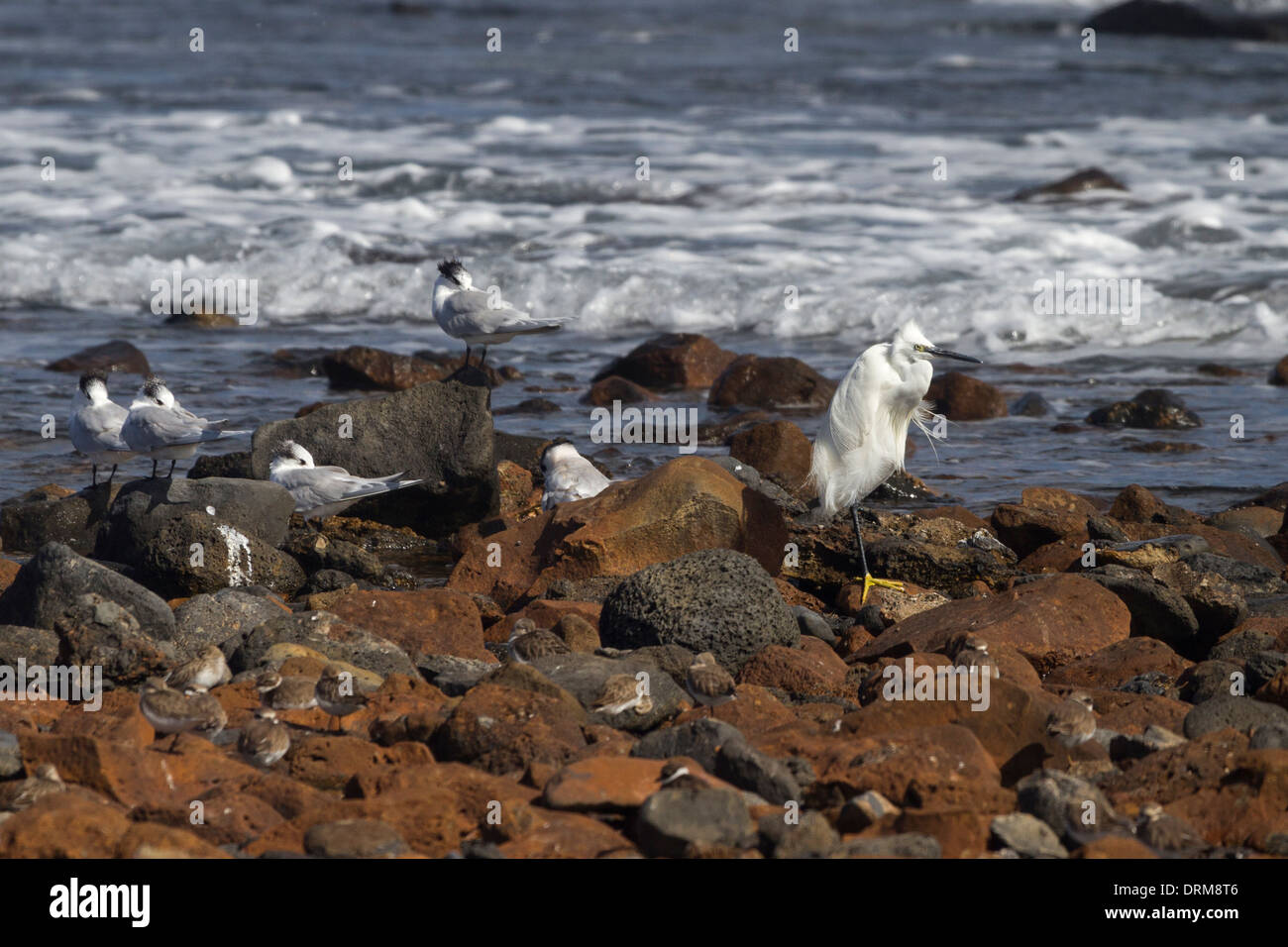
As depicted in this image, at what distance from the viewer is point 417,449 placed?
878 centimetres

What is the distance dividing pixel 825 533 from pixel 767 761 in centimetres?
338

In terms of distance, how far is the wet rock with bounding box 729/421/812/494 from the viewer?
9398mm

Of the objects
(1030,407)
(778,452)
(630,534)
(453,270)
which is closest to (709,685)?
(630,534)

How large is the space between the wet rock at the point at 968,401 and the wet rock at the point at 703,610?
16.7 ft

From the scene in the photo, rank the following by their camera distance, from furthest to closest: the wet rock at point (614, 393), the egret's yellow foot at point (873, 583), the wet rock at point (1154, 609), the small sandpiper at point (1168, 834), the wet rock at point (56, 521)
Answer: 1. the wet rock at point (614, 393)
2. the wet rock at point (56, 521)
3. the egret's yellow foot at point (873, 583)
4. the wet rock at point (1154, 609)
5. the small sandpiper at point (1168, 834)

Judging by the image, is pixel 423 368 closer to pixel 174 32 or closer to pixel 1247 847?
pixel 1247 847

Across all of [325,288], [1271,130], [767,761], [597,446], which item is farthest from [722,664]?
[1271,130]

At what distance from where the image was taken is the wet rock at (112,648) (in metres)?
5.88

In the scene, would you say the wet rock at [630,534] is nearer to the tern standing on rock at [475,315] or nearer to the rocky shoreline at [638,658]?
the rocky shoreline at [638,658]

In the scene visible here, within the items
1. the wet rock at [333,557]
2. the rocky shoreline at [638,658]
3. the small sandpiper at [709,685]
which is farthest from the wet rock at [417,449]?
the small sandpiper at [709,685]

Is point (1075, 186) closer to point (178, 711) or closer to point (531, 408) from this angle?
point (531, 408)

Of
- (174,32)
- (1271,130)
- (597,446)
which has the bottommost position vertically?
(597,446)

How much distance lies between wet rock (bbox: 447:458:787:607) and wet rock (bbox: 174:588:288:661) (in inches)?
51.6

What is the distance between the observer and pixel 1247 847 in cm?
448
